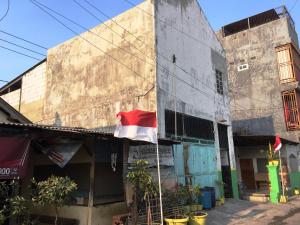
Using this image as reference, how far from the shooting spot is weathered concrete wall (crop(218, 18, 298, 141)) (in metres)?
26.4

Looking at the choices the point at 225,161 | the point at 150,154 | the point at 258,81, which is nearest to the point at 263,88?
the point at 258,81

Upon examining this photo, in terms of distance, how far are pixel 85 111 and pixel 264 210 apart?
10397 millimetres

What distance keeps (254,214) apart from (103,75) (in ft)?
32.8

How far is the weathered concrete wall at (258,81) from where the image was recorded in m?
26.4

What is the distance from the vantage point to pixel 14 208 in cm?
692

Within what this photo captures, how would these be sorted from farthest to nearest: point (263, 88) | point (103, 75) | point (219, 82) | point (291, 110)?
point (263, 88) < point (291, 110) < point (219, 82) < point (103, 75)

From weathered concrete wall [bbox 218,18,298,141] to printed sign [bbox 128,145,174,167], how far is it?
1730 centimetres

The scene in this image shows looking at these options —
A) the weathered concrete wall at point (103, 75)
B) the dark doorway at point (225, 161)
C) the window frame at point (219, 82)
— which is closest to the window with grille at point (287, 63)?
the window frame at point (219, 82)

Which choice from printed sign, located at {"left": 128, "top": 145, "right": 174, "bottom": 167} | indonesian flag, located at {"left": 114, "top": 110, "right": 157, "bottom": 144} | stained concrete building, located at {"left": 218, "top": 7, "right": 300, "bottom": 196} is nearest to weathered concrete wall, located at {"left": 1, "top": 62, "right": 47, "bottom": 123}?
printed sign, located at {"left": 128, "top": 145, "right": 174, "bottom": 167}

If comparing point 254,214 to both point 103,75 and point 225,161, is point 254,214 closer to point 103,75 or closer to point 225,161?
point 225,161

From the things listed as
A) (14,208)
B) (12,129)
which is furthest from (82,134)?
(14,208)

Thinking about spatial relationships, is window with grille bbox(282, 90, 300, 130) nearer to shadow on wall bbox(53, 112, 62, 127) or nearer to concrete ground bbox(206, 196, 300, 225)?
concrete ground bbox(206, 196, 300, 225)

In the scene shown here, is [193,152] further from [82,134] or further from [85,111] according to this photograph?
[82,134]

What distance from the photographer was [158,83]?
13883 mm
